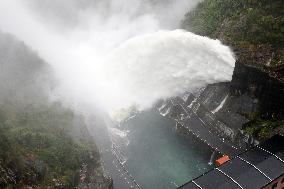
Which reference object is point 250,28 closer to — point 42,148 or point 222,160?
point 222,160

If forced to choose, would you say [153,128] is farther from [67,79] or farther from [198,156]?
[67,79]

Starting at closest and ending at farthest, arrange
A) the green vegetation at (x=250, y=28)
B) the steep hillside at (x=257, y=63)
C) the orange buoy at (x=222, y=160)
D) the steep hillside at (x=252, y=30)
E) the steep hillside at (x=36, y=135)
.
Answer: the steep hillside at (x=36, y=135) → the orange buoy at (x=222, y=160) → the steep hillside at (x=257, y=63) → the steep hillside at (x=252, y=30) → the green vegetation at (x=250, y=28)

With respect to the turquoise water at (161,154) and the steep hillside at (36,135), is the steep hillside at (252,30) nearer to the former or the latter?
the turquoise water at (161,154)

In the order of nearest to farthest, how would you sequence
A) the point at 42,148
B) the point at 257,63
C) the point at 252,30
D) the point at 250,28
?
1. the point at 42,148
2. the point at 257,63
3. the point at 252,30
4. the point at 250,28

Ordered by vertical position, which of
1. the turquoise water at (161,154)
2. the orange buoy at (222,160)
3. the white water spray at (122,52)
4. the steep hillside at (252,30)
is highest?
the white water spray at (122,52)

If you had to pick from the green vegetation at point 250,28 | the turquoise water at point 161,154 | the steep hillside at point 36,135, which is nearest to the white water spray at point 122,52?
the green vegetation at point 250,28

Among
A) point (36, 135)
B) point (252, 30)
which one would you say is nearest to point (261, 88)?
point (252, 30)

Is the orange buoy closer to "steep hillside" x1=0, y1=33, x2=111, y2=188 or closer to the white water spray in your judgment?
the white water spray
